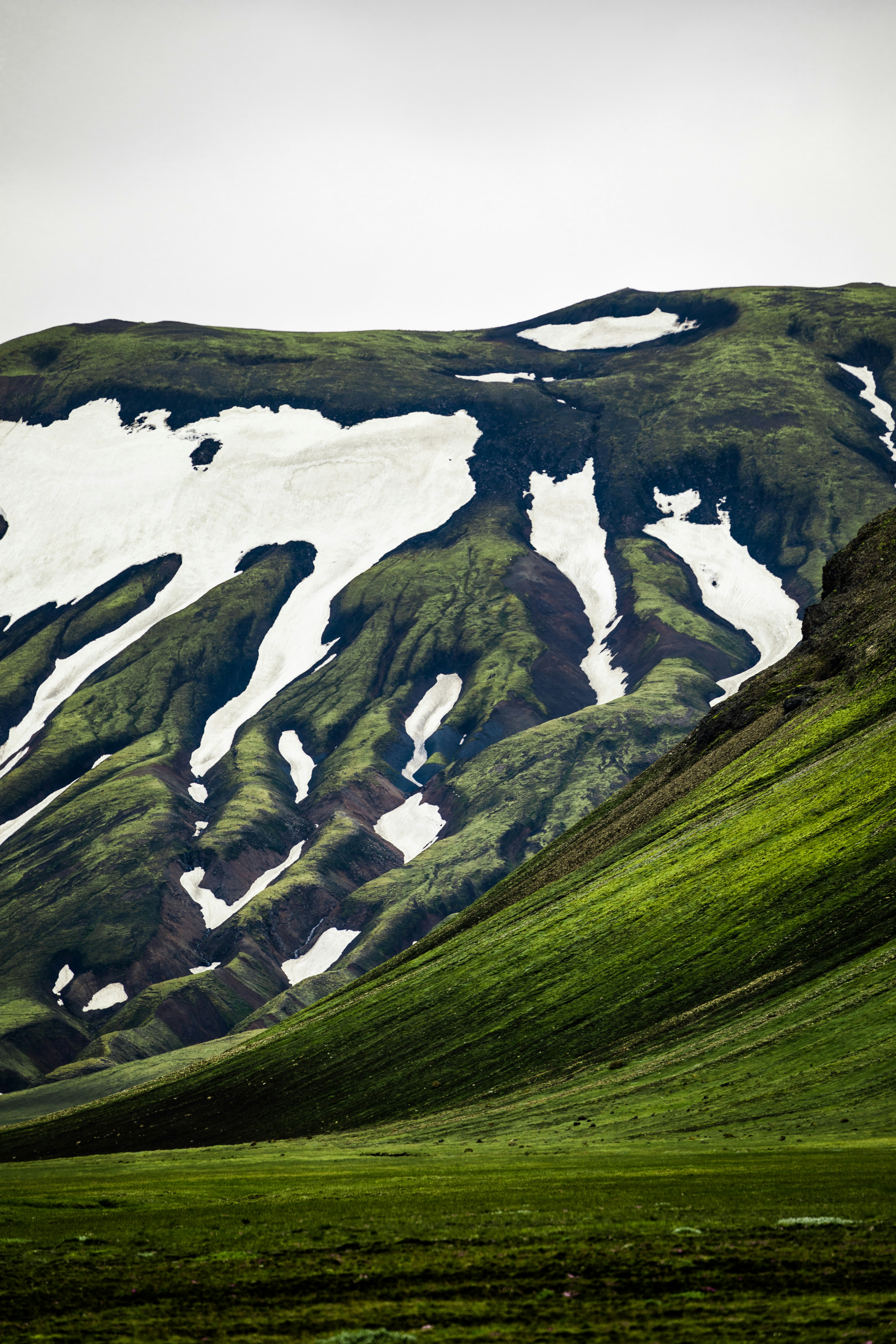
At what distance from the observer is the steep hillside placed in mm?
66188

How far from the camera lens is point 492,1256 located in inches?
1171

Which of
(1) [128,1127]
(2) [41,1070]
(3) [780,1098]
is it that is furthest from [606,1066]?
(2) [41,1070]

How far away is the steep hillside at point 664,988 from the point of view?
66188 millimetres

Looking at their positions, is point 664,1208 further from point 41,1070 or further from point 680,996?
point 41,1070

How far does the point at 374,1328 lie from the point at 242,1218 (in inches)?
684

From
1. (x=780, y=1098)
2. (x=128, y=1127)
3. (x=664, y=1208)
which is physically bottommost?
(x=128, y=1127)

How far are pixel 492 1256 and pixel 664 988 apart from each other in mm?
57792

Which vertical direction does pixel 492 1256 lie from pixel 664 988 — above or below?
above

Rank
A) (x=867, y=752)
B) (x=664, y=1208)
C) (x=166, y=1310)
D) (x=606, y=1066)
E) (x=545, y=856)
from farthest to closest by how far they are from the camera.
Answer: (x=545, y=856) → (x=867, y=752) → (x=606, y=1066) → (x=664, y=1208) → (x=166, y=1310)

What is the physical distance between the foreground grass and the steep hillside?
17.6 m

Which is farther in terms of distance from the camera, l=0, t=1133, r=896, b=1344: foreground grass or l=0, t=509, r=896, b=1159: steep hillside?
l=0, t=509, r=896, b=1159: steep hillside

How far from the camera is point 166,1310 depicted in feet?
88.0

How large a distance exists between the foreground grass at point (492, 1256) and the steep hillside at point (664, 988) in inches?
693

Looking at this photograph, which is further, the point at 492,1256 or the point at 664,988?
the point at 664,988
